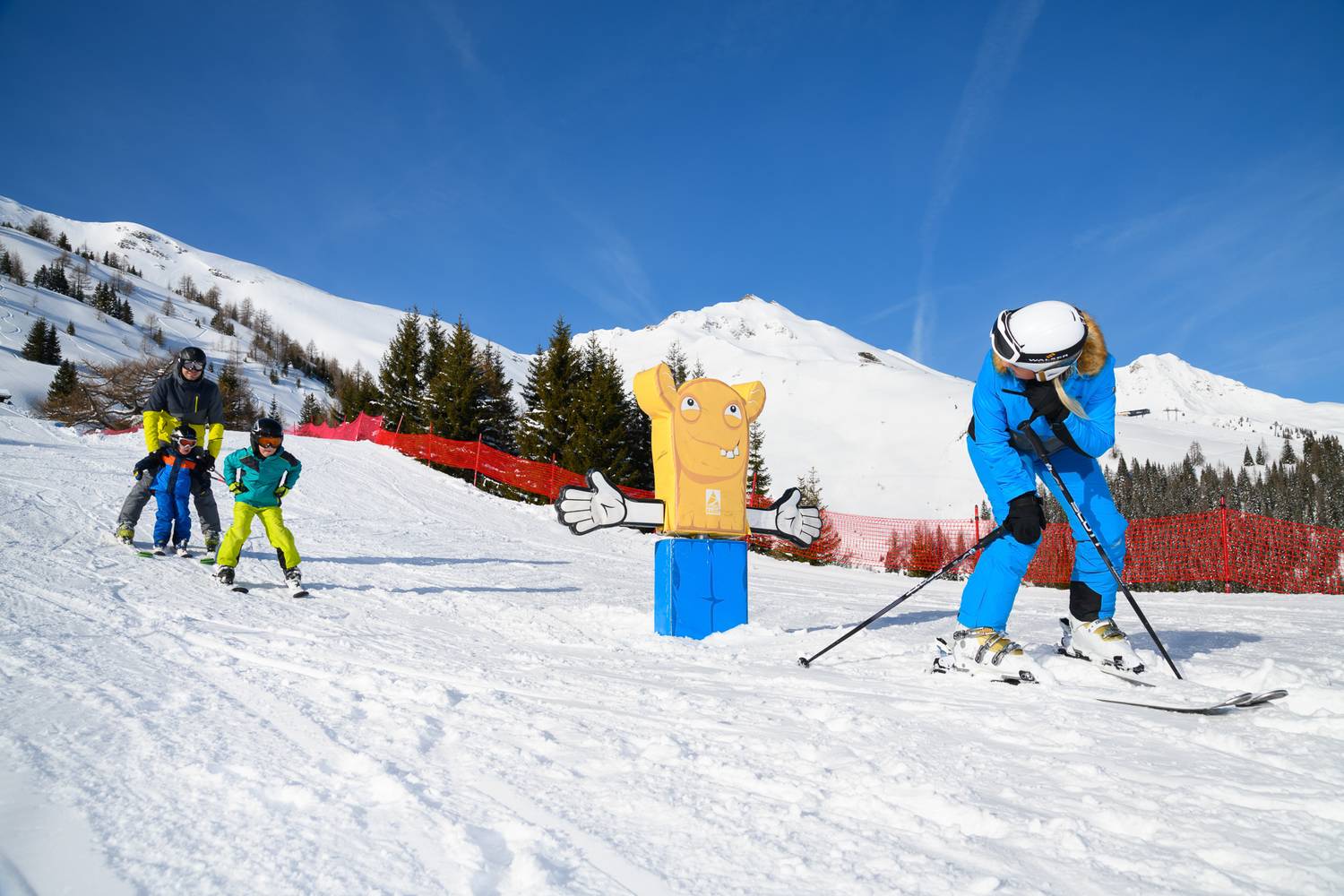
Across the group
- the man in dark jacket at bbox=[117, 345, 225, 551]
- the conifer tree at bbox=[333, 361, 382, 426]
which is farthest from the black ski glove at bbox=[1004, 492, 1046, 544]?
the conifer tree at bbox=[333, 361, 382, 426]

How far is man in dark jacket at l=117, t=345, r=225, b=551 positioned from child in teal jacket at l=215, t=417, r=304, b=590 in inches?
38.4

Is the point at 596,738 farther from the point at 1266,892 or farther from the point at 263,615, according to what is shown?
the point at 263,615

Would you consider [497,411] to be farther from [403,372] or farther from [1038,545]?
[1038,545]

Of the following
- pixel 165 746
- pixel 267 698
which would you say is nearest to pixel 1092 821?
pixel 165 746

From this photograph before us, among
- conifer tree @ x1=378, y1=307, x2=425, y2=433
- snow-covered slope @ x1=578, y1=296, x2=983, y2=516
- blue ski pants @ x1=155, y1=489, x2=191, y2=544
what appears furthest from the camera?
snow-covered slope @ x1=578, y1=296, x2=983, y2=516

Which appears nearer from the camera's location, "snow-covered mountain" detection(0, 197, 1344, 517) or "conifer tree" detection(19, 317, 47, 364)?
"conifer tree" detection(19, 317, 47, 364)

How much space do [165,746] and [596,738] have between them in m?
1.26

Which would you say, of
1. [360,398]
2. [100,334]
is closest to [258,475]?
[360,398]

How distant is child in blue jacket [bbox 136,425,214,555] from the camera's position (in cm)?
659

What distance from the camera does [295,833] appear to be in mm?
1611

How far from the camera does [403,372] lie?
107ft

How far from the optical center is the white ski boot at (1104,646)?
3.48 meters

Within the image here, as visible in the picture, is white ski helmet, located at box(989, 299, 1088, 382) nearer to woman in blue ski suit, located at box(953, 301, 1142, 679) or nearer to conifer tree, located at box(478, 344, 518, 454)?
woman in blue ski suit, located at box(953, 301, 1142, 679)

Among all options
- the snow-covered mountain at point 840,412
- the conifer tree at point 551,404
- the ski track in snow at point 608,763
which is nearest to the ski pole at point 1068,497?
the ski track in snow at point 608,763
